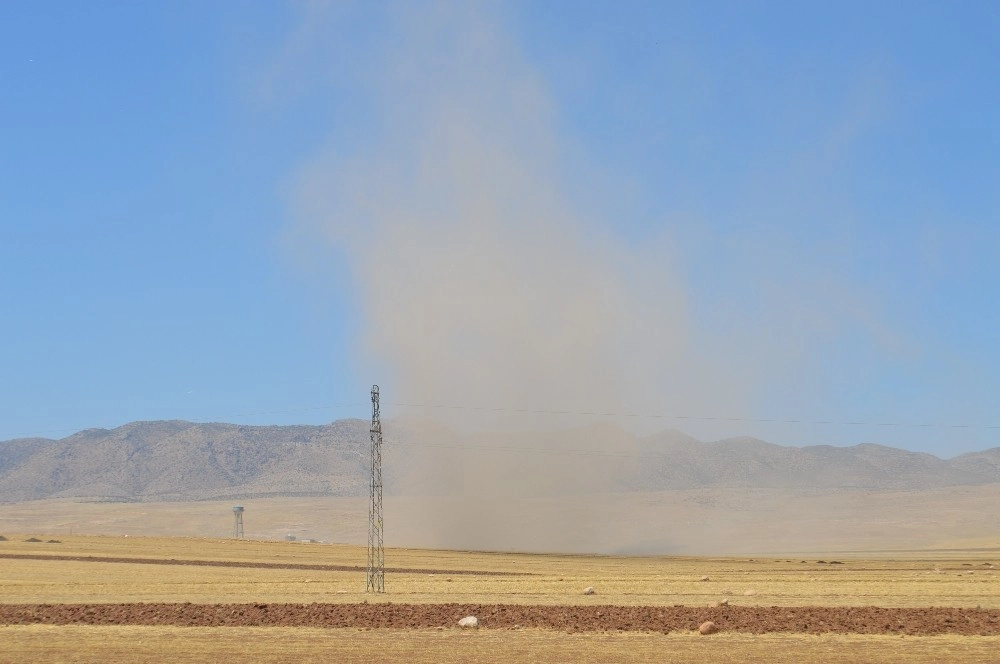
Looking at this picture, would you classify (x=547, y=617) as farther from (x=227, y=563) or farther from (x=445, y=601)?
(x=227, y=563)

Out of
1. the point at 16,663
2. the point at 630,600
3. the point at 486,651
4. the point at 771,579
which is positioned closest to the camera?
the point at 16,663

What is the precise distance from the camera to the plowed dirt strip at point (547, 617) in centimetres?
4028

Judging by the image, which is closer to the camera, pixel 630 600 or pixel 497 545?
pixel 630 600

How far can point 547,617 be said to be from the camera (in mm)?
43312

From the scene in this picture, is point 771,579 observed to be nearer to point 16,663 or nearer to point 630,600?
point 630,600

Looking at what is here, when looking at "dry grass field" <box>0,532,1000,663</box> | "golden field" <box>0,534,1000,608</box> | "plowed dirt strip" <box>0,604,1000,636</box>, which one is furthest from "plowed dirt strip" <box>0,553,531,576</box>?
"plowed dirt strip" <box>0,604,1000,636</box>

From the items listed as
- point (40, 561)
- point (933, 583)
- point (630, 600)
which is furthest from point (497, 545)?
point (630, 600)

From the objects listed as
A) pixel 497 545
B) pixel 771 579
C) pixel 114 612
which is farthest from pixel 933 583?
pixel 497 545

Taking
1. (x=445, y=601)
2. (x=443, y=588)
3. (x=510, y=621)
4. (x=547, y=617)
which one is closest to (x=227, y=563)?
(x=443, y=588)

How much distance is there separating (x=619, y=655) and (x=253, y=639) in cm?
1312

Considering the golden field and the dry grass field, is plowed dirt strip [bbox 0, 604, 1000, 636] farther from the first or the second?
the golden field

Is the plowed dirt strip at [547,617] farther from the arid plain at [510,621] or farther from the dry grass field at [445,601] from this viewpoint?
the dry grass field at [445,601]

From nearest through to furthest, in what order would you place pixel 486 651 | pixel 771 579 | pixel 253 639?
pixel 486 651 → pixel 253 639 → pixel 771 579

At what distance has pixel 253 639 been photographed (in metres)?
37.8
